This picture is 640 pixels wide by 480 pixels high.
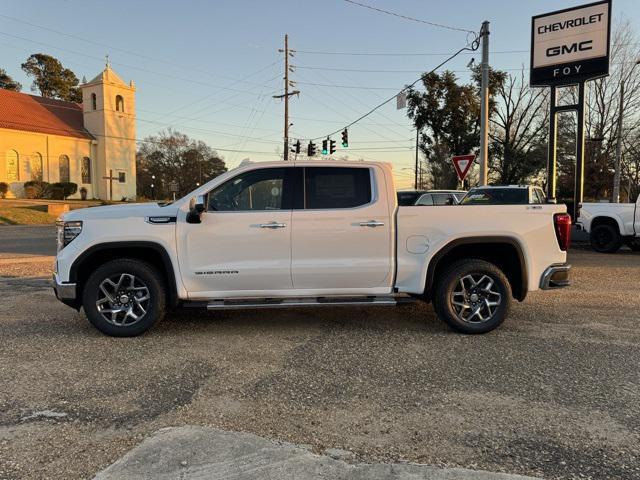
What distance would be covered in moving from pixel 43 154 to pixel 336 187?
174 feet

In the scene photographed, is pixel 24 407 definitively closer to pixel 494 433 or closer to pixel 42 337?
pixel 42 337

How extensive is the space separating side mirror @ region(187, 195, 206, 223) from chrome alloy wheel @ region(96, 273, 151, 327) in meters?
0.89

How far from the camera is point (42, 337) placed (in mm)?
5715

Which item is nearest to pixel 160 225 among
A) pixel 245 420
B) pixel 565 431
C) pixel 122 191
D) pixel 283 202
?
pixel 283 202

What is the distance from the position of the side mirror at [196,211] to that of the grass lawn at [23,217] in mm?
29135

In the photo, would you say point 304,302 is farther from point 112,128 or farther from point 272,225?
point 112,128

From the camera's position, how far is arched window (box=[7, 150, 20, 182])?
157 feet

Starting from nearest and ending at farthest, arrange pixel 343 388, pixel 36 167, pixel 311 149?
pixel 343 388
pixel 311 149
pixel 36 167

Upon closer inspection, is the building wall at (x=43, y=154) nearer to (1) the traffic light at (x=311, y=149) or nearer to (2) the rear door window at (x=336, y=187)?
(1) the traffic light at (x=311, y=149)

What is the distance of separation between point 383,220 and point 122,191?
5579cm

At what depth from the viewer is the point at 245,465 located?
300 centimetres

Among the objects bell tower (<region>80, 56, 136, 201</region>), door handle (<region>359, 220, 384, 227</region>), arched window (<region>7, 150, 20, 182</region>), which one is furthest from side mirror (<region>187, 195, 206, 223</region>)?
bell tower (<region>80, 56, 136, 201</region>)

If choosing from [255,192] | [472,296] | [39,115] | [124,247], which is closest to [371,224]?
[255,192]

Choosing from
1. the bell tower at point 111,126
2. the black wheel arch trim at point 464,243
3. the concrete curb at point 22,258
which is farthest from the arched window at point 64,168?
the black wheel arch trim at point 464,243
